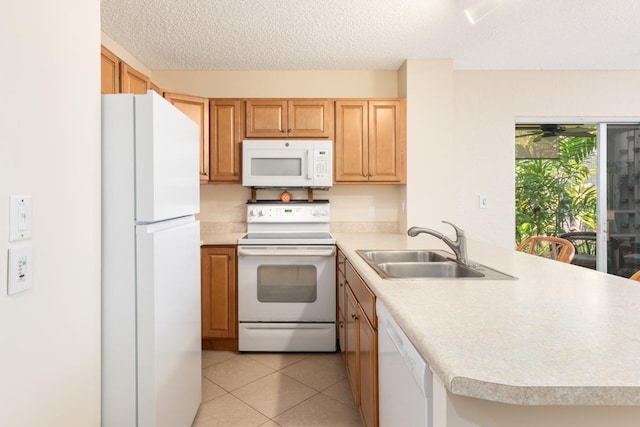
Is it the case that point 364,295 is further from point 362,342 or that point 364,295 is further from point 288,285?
point 288,285

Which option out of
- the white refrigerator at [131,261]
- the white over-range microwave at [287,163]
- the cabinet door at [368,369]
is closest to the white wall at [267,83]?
the white over-range microwave at [287,163]

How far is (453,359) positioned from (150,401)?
1.14 meters

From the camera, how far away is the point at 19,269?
34.3 inches

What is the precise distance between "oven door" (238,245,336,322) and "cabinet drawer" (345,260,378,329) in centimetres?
68

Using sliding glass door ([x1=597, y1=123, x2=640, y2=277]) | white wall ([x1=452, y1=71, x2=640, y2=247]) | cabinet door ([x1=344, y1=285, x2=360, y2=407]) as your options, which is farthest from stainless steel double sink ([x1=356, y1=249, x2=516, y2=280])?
sliding glass door ([x1=597, y1=123, x2=640, y2=277])

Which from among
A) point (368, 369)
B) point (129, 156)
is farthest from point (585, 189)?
point (129, 156)

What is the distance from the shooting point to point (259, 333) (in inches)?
112

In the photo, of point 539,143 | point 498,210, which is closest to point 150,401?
point 498,210

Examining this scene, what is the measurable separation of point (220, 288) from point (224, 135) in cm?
127

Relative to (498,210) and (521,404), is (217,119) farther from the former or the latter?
(521,404)

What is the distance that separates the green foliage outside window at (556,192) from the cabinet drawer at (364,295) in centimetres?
254

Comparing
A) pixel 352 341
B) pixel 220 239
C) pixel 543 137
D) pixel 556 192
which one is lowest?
pixel 352 341

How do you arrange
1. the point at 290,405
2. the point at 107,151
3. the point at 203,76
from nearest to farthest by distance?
the point at 107,151 < the point at 290,405 < the point at 203,76

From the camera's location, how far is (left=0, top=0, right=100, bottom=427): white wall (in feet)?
2.82
